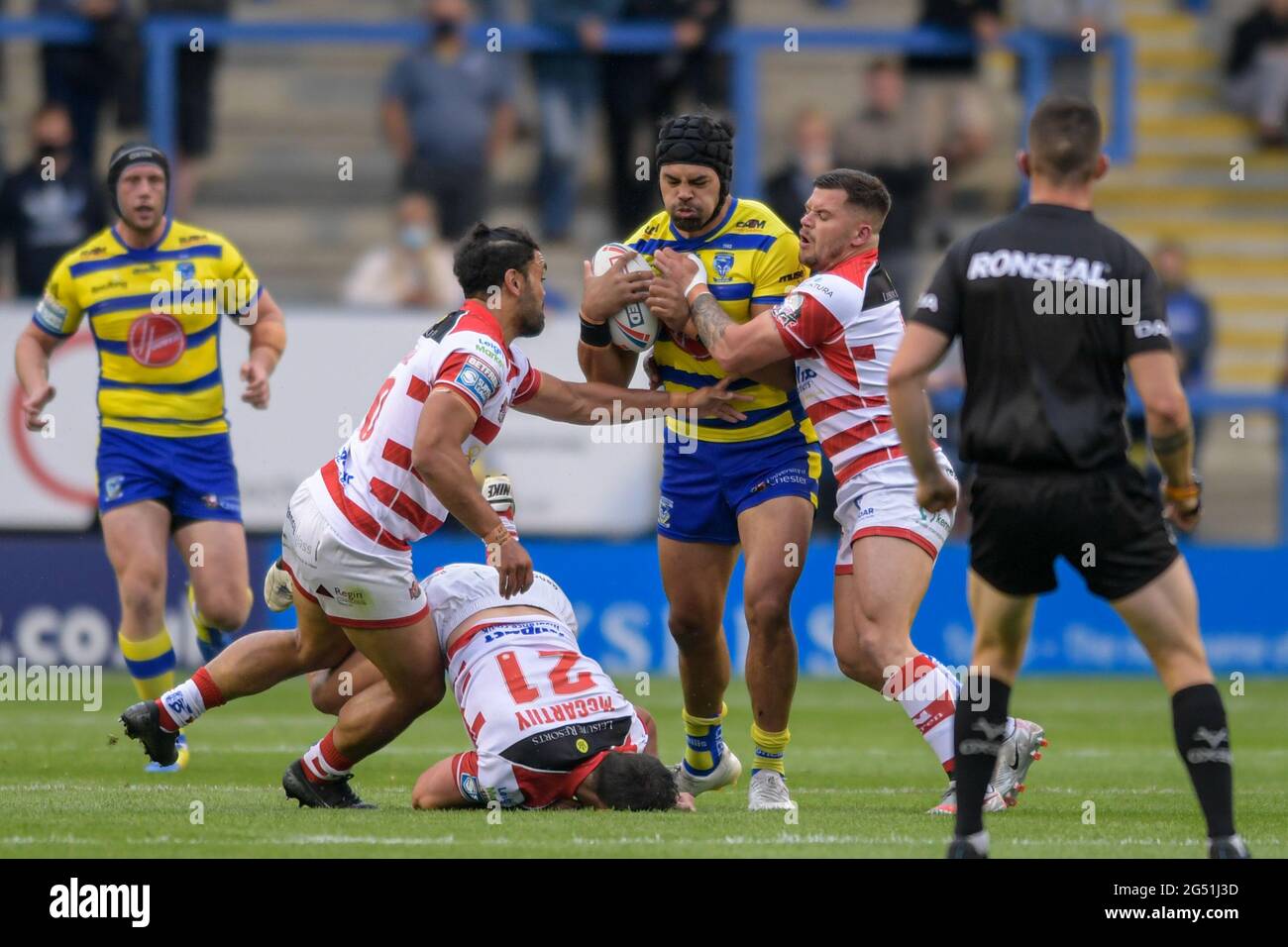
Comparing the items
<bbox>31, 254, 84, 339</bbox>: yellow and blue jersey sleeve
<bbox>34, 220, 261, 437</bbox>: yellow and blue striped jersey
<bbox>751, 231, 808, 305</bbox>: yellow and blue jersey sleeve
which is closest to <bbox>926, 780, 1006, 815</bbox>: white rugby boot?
<bbox>751, 231, 808, 305</bbox>: yellow and blue jersey sleeve

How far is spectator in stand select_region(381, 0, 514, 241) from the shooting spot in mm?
16828

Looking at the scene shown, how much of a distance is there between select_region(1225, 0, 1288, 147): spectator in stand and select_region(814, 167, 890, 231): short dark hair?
13.7m

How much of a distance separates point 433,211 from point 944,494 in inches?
441

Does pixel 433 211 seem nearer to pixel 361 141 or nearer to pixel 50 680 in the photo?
pixel 361 141

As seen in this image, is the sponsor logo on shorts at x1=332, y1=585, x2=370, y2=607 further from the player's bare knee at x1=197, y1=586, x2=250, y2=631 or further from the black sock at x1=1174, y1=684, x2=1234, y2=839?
the black sock at x1=1174, y1=684, x2=1234, y2=839

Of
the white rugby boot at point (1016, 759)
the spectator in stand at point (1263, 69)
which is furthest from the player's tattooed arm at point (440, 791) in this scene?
the spectator in stand at point (1263, 69)

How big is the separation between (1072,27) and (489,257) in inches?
472

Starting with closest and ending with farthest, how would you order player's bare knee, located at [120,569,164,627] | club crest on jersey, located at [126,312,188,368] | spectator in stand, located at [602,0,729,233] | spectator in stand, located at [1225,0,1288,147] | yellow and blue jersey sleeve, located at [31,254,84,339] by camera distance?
player's bare knee, located at [120,569,164,627] < club crest on jersey, located at [126,312,188,368] < yellow and blue jersey sleeve, located at [31,254,84,339] < spectator in stand, located at [602,0,729,233] < spectator in stand, located at [1225,0,1288,147]

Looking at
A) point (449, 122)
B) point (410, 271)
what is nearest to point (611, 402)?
point (410, 271)

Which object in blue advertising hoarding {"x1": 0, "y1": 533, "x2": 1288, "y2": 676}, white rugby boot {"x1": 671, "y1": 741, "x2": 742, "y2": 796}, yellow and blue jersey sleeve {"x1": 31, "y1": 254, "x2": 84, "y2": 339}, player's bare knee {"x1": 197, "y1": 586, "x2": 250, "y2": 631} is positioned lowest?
blue advertising hoarding {"x1": 0, "y1": 533, "x2": 1288, "y2": 676}

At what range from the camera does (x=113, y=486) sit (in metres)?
10.0

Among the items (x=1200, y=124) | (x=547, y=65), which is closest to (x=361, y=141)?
(x=547, y=65)

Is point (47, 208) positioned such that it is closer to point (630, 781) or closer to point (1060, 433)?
point (630, 781)

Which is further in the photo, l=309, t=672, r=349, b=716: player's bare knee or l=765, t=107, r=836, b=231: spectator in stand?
l=765, t=107, r=836, b=231: spectator in stand
